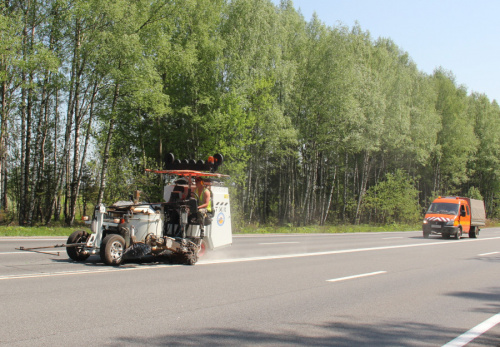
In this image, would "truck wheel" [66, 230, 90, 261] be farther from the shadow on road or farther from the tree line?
the tree line

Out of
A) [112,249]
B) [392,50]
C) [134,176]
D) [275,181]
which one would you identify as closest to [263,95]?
[134,176]

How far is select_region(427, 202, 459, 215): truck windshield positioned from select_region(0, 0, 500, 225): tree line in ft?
37.6

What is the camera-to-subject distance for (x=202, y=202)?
11648mm

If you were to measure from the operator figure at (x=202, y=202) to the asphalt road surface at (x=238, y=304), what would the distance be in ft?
3.74

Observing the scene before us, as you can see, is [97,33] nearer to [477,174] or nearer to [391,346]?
[391,346]

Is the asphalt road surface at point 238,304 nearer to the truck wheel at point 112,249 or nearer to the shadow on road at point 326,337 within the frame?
the shadow on road at point 326,337

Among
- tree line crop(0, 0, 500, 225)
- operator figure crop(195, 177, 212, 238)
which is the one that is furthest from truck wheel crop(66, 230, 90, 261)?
tree line crop(0, 0, 500, 225)

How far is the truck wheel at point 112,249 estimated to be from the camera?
9.80m

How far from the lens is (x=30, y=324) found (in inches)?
207

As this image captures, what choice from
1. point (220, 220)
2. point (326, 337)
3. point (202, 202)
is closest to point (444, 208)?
point (220, 220)

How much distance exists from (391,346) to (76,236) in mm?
7672

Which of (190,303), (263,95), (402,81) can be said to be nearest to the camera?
(190,303)

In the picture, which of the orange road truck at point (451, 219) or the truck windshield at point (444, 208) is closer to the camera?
the orange road truck at point (451, 219)

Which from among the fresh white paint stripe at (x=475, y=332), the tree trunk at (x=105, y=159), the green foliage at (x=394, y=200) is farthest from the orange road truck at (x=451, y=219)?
the fresh white paint stripe at (x=475, y=332)
